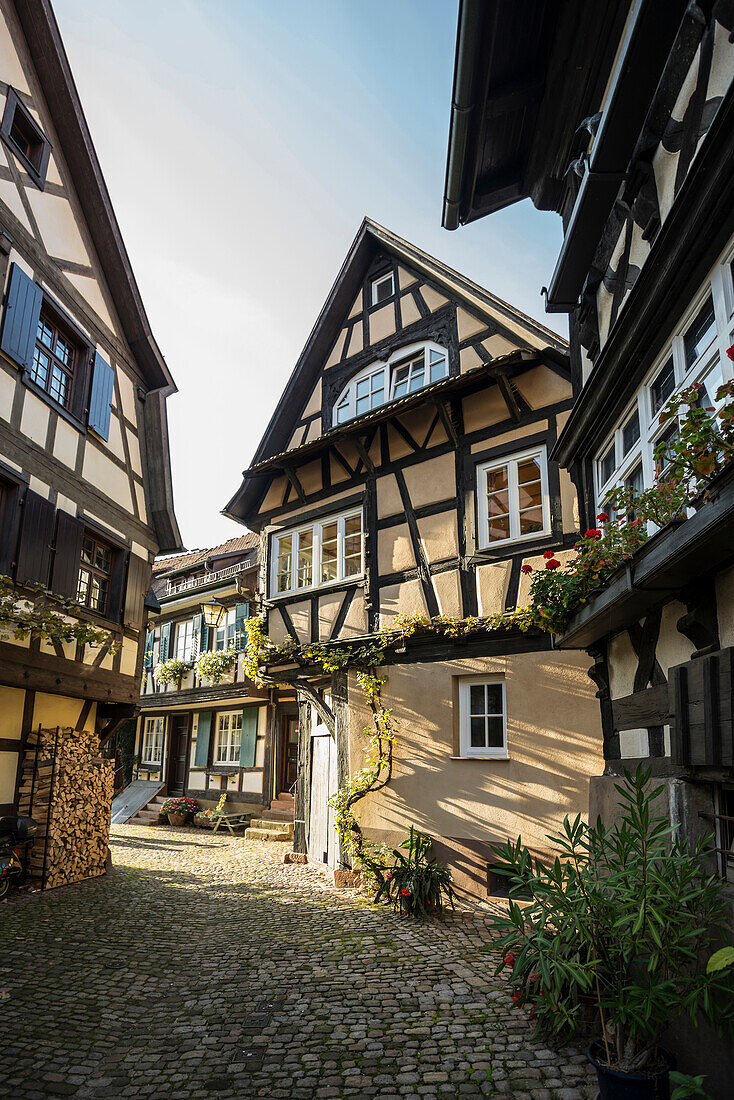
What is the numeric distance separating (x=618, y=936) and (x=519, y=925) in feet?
1.67

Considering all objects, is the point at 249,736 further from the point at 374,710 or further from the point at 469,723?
the point at 469,723

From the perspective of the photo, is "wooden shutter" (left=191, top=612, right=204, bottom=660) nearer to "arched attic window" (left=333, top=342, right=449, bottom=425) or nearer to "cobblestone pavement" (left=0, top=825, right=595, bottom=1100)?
"arched attic window" (left=333, top=342, right=449, bottom=425)

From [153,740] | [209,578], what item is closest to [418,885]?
[209,578]

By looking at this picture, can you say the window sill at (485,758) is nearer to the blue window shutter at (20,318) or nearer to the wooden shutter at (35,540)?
the wooden shutter at (35,540)

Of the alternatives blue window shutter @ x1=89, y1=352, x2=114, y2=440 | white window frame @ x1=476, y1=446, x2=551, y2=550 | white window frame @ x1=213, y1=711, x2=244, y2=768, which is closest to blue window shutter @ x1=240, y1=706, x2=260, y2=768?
white window frame @ x1=213, y1=711, x2=244, y2=768

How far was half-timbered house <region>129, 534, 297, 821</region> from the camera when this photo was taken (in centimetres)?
1612

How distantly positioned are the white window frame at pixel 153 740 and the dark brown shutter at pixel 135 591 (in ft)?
32.3

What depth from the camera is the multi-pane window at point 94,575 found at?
984cm

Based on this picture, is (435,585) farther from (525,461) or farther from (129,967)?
(129,967)

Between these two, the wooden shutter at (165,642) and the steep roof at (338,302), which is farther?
the wooden shutter at (165,642)

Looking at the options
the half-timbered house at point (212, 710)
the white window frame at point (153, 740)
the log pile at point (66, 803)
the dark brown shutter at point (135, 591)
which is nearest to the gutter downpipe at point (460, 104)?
the dark brown shutter at point (135, 591)

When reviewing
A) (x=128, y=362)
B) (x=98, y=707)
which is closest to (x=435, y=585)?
(x=98, y=707)

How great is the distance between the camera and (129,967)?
5.76 metres

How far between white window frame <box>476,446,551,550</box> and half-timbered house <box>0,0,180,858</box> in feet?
16.8
